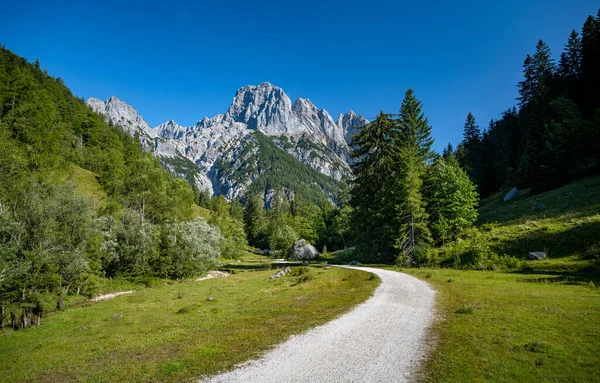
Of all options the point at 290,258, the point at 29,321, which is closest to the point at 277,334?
the point at 29,321

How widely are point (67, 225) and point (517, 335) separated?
121 ft

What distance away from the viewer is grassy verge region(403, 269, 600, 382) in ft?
24.9

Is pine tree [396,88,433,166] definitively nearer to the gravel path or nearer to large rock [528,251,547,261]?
large rock [528,251,547,261]

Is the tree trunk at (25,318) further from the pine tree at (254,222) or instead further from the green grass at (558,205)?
the pine tree at (254,222)

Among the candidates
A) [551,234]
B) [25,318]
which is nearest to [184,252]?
[25,318]

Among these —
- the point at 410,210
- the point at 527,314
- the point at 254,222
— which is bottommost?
the point at 527,314

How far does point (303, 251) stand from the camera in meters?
75.4

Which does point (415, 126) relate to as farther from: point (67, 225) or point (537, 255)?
point (67, 225)

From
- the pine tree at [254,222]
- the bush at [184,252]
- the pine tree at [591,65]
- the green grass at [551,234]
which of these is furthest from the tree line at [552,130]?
the pine tree at [254,222]

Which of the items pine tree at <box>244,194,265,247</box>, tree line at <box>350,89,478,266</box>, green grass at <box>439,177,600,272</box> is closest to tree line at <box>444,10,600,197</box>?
green grass at <box>439,177,600,272</box>

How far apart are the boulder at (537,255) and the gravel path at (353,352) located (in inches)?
852

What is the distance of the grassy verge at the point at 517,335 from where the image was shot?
7.59m

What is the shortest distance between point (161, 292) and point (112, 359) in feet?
83.9

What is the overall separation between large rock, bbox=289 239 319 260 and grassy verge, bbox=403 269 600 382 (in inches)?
2244
